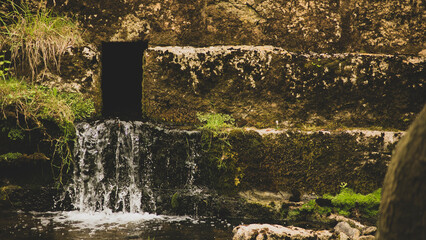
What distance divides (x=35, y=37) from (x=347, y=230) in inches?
151

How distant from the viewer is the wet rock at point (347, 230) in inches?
116

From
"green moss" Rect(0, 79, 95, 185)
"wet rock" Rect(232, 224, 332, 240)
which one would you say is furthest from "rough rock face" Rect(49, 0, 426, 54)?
"wet rock" Rect(232, 224, 332, 240)

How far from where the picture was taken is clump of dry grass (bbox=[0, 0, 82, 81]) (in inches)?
142

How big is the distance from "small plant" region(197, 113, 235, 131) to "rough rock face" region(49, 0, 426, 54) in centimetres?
87

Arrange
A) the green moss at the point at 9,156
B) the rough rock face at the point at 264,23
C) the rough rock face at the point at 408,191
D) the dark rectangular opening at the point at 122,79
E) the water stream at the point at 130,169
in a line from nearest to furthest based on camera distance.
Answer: the rough rock face at the point at 408,191
the green moss at the point at 9,156
the water stream at the point at 130,169
the rough rock face at the point at 264,23
the dark rectangular opening at the point at 122,79

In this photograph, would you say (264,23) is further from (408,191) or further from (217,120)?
(408,191)

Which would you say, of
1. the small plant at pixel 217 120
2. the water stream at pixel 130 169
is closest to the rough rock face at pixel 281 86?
the small plant at pixel 217 120

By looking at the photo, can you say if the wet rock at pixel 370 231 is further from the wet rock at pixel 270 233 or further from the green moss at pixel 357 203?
the wet rock at pixel 270 233

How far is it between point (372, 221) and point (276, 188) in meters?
1.02

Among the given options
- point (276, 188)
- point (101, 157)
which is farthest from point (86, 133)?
point (276, 188)

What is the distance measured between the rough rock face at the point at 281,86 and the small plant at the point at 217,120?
7 centimetres

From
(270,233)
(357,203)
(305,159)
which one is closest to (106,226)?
(270,233)

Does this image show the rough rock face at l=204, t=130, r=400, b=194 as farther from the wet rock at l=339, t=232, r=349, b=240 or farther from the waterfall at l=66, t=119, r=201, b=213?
the wet rock at l=339, t=232, r=349, b=240

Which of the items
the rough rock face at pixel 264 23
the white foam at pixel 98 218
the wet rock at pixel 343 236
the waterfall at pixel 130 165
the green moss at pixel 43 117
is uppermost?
the rough rock face at pixel 264 23
